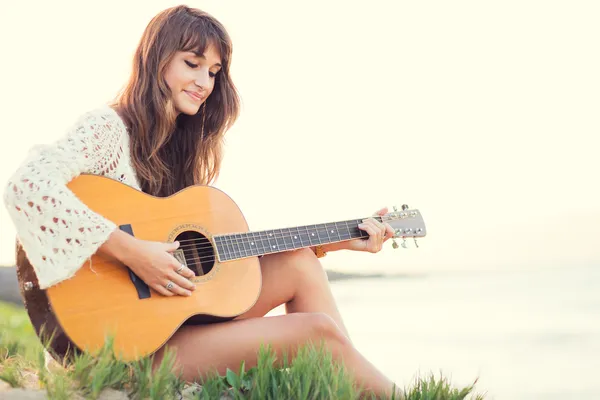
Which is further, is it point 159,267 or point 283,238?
point 283,238

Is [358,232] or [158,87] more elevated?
[158,87]

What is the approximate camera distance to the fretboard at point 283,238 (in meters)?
3.19

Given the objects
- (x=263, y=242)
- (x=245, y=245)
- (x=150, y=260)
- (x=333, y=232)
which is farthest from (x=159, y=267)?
(x=333, y=232)

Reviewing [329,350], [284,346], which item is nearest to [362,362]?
[329,350]

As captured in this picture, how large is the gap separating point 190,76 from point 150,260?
107 centimetres

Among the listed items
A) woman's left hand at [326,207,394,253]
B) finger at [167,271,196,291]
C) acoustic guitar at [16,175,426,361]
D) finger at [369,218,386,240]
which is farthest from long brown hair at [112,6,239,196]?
finger at [369,218,386,240]

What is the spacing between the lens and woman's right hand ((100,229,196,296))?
9.05 ft

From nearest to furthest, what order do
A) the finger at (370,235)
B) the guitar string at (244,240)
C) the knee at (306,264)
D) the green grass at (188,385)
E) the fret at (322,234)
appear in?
the green grass at (188,385), the guitar string at (244,240), the knee at (306,264), the fret at (322,234), the finger at (370,235)

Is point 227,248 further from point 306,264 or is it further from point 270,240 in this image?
point 306,264

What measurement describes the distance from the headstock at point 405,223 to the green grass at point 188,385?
100 centimetres

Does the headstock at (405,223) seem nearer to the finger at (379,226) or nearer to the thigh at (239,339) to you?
the finger at (379,226)

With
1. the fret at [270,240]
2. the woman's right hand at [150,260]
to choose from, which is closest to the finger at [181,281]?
the woman's right hand at [150,260]

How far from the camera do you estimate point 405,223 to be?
3.92 m

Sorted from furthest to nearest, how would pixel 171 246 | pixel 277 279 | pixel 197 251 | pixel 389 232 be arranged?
pixel 389 232, pixel 277 279, pixel 197 251, pixel 171 246
